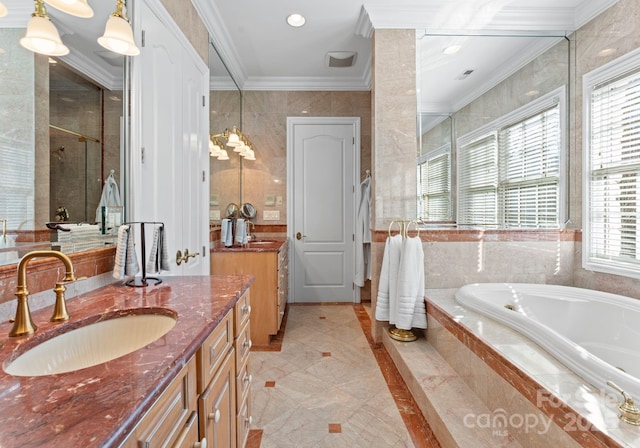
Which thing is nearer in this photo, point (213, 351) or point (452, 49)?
point (213, 351)

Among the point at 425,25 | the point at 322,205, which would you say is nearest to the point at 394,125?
the point at 425,25

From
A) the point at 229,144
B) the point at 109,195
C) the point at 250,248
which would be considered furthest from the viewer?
the point at 229,144

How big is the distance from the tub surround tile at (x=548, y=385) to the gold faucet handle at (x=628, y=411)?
0.02 m

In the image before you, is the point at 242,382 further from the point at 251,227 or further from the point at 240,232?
the point at 251,227

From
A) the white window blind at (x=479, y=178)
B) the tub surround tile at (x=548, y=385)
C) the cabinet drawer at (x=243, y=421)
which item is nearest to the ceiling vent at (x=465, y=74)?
the white window blind at (x=479, y=178)

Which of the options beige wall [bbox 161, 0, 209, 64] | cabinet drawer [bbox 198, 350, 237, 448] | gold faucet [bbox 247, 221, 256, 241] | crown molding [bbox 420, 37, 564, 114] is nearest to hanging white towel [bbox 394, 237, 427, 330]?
crown molding [bbox 420, 37, 564, 114]

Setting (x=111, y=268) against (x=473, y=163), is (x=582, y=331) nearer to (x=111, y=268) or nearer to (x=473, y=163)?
(x=473, y=163)

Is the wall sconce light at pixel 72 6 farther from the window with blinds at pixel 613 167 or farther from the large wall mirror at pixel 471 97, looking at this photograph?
the window with blinds at pixel 613 167

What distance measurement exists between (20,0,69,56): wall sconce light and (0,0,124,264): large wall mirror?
0.7 inches

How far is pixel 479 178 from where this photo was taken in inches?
111

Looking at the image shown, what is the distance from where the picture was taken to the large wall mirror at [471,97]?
8.91 feet

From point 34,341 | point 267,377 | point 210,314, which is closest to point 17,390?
point 34,341

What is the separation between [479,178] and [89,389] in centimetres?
298

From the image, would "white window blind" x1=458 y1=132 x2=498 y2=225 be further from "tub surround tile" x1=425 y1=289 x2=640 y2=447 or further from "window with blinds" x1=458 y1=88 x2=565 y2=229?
"tub surround tile" x1=425 y1=289 x2=640 y2=447
